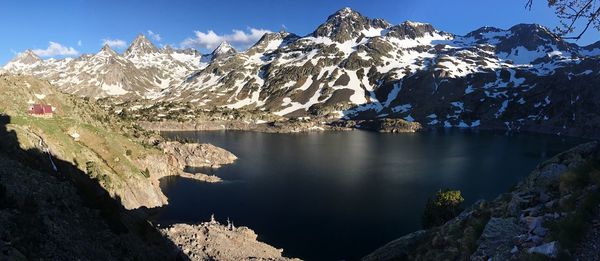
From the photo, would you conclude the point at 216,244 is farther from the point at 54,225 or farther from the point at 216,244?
the point at 54,225

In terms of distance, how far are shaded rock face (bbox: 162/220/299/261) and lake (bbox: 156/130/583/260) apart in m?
7.51

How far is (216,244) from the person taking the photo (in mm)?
63125

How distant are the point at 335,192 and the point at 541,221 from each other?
303 feet

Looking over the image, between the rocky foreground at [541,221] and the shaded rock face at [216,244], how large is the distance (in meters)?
36.8

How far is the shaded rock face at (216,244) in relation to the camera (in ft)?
195

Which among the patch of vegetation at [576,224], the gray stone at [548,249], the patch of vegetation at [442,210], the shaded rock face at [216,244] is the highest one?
the patch of vegetation at [576,224]

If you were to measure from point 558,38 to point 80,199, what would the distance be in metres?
34.3

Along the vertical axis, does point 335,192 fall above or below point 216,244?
above

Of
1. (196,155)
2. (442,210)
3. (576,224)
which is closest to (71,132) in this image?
(442,210)

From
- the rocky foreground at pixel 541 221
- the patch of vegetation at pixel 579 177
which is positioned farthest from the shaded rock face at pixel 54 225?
the patch of vegetation at pixel 579 177

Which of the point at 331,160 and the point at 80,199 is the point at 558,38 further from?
the point at 331,160

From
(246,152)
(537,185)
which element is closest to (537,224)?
(537,185)

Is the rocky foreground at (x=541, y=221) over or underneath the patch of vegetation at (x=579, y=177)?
underneath

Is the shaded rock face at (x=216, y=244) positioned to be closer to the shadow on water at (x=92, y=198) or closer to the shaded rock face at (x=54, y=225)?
the shadow on water at (x=92, y=198)
